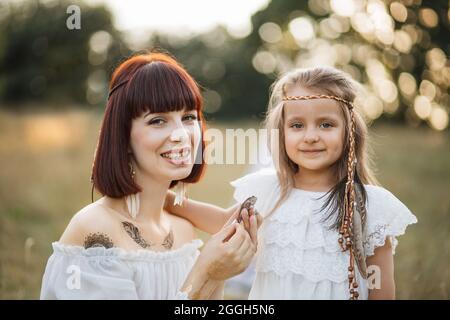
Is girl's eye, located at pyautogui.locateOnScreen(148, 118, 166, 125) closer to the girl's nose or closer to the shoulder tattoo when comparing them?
the shoulder tattoo

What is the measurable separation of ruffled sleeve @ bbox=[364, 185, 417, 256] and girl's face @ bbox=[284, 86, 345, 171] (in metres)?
0.33

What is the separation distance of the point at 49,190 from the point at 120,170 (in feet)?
20.3

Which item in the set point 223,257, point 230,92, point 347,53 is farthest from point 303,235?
point 230,92

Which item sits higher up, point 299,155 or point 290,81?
point 290,81

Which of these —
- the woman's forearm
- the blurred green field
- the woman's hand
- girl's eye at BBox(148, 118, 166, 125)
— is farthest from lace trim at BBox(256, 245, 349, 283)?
the blurred green field

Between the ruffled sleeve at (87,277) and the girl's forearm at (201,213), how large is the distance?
646mm

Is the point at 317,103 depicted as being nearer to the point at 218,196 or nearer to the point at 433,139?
the point at 218,196

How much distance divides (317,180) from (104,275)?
4.11 feet

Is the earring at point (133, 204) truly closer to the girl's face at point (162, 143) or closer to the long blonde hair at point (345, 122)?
the girl's face at point (162, 143)

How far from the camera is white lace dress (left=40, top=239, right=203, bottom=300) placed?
2.31 metres

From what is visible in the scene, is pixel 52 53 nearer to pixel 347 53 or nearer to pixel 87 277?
pixel 347 53
